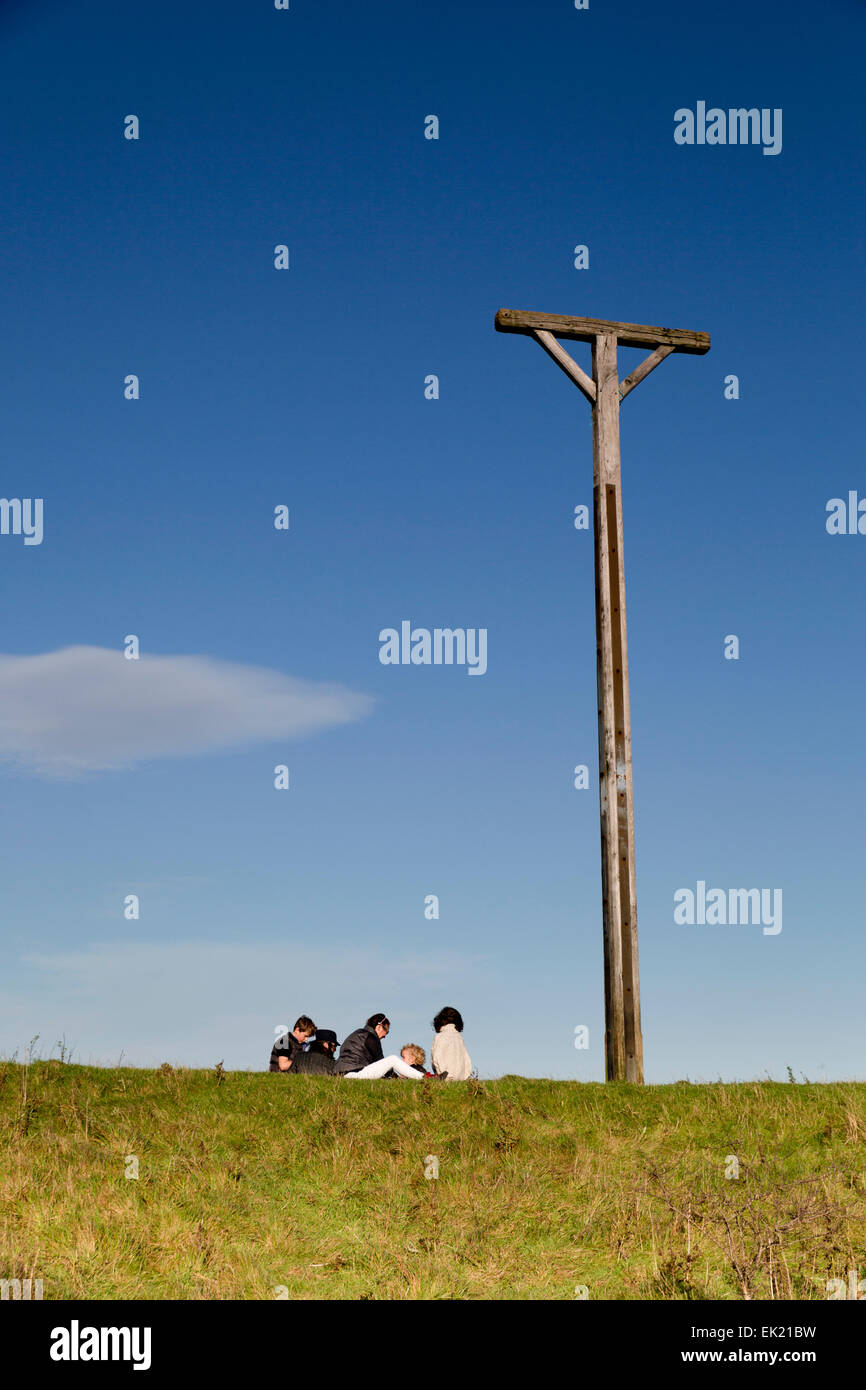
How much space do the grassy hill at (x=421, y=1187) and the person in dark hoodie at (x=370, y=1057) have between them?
178cm

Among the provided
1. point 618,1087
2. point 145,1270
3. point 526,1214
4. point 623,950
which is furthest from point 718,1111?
point 145,1270

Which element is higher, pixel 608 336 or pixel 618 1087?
pixel 608 336

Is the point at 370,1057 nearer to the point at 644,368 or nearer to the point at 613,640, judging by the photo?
the point at 613,640

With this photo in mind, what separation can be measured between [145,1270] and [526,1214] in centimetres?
306

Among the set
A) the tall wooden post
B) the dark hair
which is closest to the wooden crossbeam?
the tall wooden post

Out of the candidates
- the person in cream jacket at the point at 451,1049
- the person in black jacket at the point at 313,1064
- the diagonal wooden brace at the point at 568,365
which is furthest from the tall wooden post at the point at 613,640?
the person in black jacket at the point at 313,1064

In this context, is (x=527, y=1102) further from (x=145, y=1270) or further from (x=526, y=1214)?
(x=145, y=1270)

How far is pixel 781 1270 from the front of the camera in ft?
29.4

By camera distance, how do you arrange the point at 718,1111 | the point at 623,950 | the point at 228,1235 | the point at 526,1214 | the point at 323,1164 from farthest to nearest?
the point at 623,950 < the point at 718,1111 < the point at 323,1164 < the point at 526,1214 < the point at 228,1235

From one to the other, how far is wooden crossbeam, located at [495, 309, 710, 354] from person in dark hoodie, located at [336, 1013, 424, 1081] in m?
8.53

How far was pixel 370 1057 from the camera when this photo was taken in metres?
15.7

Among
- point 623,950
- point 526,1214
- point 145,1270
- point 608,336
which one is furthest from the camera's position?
point 608,336

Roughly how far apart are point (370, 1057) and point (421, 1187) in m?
5.18
